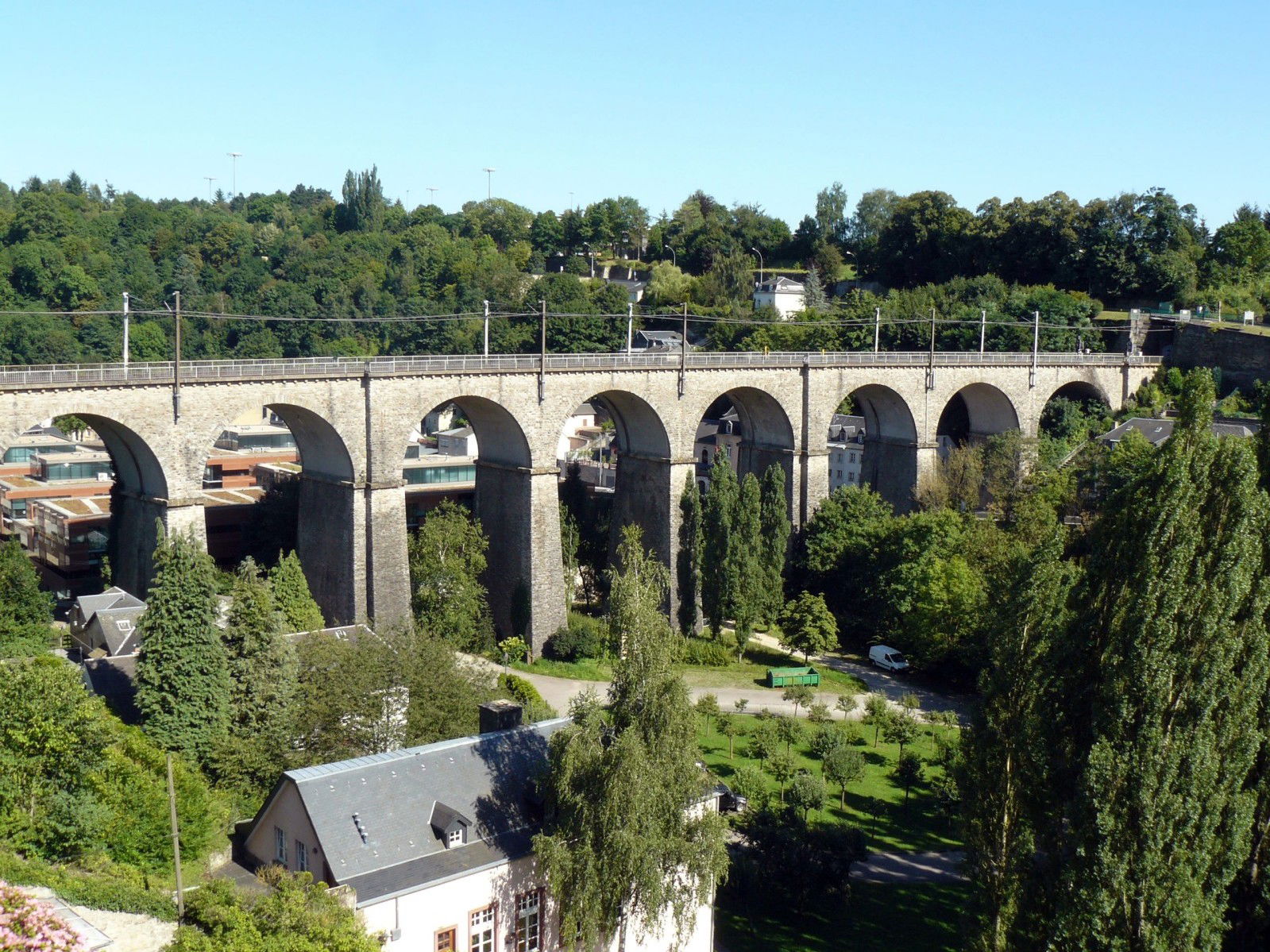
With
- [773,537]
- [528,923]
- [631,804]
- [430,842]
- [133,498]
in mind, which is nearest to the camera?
[631,804]

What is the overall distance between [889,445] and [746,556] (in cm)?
1281

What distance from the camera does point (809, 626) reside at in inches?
1713

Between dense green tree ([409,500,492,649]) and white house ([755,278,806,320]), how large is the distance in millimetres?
49542

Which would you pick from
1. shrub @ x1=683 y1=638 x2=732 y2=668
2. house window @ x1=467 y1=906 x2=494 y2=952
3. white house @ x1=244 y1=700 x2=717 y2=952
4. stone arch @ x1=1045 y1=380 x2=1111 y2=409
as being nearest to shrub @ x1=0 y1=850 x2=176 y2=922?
white house @ x1=244 y1=700 x2=717 y2=952

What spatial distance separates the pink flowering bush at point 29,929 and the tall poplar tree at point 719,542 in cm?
3011

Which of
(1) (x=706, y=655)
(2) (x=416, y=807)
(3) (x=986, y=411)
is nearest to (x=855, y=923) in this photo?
(2) (x=416, y=807)

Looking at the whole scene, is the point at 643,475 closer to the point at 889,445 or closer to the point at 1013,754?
the point at 889,445

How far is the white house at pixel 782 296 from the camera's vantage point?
87.4 m

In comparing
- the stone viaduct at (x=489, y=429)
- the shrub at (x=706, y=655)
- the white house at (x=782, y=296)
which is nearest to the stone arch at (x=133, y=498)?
the stone viaduct at (x=489, y=429)

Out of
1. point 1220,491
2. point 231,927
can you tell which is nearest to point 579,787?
point 231,927

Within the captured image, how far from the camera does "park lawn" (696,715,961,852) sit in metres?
30.2

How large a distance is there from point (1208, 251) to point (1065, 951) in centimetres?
6739

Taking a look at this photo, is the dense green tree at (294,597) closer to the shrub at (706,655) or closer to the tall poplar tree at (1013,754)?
the shrub at (706,655)

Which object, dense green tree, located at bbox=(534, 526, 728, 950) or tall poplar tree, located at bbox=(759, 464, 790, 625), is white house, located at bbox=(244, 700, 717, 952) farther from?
tall poplar tree, located at bbox=(759, 464, 790, 625)
